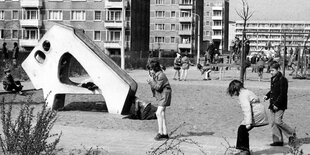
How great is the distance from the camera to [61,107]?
46.7 feet

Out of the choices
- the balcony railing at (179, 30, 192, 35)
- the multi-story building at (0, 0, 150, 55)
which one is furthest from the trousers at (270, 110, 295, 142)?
the balcony railing at (179, 30, 192, 35)

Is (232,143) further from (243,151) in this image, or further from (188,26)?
(188,26)

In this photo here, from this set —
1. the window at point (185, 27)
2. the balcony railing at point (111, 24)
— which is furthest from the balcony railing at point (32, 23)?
the window at point (185, 27)

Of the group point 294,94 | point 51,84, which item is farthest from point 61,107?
point 294,94

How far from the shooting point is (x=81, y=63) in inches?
539

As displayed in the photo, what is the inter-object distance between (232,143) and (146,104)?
139 inches

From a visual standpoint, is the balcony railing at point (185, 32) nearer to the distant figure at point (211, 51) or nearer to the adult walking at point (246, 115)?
the distant figure at point (211, 51)

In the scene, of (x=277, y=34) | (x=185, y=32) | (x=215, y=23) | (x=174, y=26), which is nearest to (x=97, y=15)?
(x=185, y=32)

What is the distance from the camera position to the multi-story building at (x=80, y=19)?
67.5m

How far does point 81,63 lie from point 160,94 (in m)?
4.09

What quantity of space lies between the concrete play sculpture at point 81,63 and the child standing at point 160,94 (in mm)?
2861

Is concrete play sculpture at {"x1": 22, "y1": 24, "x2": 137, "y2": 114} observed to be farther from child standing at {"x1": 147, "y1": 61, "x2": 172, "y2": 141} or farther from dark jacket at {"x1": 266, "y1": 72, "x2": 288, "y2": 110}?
dark jacket at {"x1": 266, "y1": 72, "x2": 288, "y2": 110}

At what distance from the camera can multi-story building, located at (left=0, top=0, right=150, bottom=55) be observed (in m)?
67.5

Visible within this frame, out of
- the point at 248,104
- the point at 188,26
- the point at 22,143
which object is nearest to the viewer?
the point at 22,143
